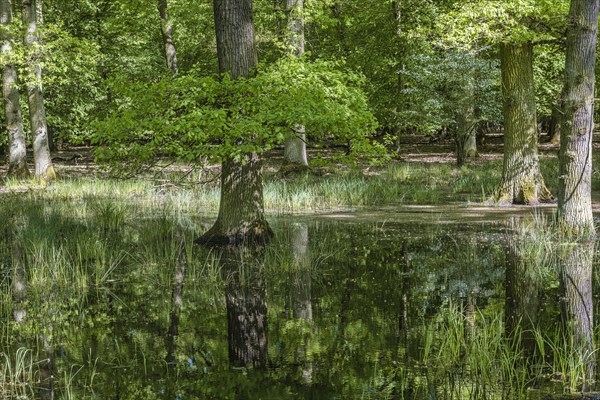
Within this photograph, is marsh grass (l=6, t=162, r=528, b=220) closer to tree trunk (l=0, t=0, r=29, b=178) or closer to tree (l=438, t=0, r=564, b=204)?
tree (l=438, t=0, r=564, b=204)

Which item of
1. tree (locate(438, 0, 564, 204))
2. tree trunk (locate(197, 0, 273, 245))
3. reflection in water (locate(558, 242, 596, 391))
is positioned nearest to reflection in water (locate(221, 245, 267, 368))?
tree trunk (locate(197, 0, 273, 245))

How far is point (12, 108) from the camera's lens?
18109mm

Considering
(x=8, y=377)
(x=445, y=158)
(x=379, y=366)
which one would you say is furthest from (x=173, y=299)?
(x=445, y=158)

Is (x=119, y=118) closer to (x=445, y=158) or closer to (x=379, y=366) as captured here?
(x=379, y=366)

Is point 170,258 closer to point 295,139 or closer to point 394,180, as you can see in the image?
point 394,180

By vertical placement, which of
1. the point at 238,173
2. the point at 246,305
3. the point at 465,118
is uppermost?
the point at 465,118

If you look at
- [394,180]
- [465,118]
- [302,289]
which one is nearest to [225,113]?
[302,289]

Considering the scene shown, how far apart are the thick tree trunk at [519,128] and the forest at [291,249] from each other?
0.04m

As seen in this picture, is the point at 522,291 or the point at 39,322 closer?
the point at 39,322

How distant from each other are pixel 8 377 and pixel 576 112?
28.0ft

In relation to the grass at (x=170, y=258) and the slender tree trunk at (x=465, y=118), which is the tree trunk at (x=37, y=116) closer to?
the grass at (x=170, y=258)

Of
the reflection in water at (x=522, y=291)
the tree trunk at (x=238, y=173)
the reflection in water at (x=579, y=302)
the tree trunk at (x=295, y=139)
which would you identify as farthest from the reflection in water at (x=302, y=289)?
the tree trunk at (x=295, y=139)

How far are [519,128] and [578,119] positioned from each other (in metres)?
3.74

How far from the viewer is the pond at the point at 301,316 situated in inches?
176
